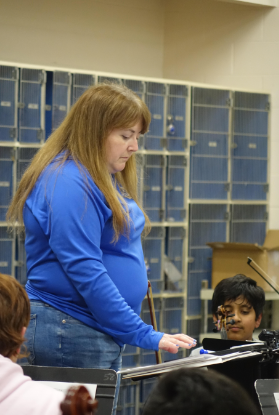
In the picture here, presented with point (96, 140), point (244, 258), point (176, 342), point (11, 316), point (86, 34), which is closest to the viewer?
point (11, 316)

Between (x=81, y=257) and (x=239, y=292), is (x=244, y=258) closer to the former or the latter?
(x=239, y=292)

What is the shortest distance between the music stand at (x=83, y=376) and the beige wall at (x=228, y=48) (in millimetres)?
2504

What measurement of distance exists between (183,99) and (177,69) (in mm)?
914

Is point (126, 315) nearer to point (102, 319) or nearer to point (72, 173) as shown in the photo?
point (102, 319)

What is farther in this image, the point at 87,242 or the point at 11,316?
the point at 87,242

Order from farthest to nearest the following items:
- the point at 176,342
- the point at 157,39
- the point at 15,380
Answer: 1. the point at 157,39
2. the point at 176,342
3. the point at 15,380

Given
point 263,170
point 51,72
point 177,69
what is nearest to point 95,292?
point 51,72

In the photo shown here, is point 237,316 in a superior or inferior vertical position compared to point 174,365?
inferior

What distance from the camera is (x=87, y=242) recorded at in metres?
1.23

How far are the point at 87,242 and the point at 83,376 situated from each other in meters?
0.32

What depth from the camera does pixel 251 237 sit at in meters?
3.31

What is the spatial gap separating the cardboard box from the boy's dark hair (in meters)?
0.80

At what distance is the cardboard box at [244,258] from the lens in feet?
10.00

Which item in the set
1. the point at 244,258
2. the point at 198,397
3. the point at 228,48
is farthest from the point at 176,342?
the point at 228,48
